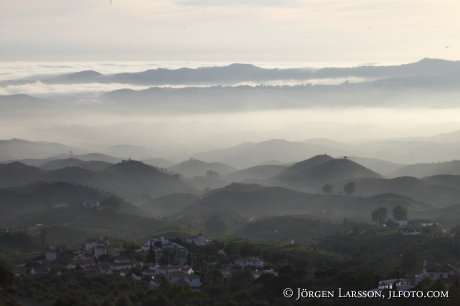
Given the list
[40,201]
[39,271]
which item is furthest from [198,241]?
[40,201]

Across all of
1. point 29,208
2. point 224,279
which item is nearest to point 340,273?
point 224,279

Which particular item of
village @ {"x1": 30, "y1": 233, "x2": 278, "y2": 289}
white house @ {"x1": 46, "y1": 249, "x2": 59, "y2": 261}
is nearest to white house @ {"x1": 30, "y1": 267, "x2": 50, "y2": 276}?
village @ {"x1": 30, "y1": 233, "x2": 278, "y2": 289}

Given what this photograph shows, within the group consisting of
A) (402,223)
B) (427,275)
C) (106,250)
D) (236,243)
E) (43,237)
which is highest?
(427,275)

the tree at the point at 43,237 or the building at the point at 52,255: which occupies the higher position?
the building at the point at 52,255

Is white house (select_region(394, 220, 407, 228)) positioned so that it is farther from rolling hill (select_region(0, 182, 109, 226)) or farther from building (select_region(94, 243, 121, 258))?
rolling hill (select_region(0, 182, 109, 226))

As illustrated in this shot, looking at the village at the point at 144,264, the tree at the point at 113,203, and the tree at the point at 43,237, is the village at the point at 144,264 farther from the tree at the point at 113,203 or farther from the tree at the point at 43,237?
the tree at the point at 113,203

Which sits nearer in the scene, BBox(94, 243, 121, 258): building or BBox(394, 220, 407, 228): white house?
BBox(94, 243, 121, 258): building

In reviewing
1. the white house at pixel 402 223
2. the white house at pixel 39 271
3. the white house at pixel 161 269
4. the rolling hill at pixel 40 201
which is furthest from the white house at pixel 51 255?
the rolling hill at pixel 40 201

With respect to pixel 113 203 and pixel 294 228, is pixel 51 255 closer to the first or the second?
pixel 294 228
